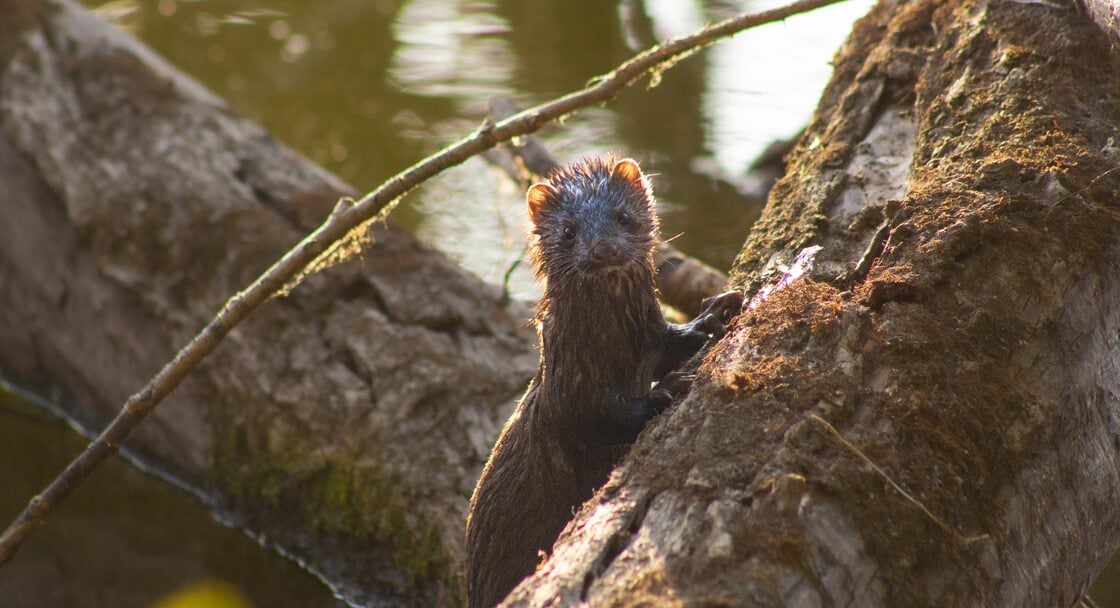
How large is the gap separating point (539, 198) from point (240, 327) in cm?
247

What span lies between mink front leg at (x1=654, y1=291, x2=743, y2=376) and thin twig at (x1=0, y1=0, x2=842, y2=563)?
49.7 inches

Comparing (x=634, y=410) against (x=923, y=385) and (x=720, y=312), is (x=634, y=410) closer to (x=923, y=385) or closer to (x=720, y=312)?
(x=720, y=312)

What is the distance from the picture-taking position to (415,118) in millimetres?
11406

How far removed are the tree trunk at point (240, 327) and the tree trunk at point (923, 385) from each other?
7.90 ft

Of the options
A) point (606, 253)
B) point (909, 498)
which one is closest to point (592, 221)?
point (606, 253)

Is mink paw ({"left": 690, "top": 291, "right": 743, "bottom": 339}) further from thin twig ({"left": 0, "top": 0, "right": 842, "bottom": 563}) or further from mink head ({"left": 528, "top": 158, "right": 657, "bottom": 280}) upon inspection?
thin twig ({"left": 0, "top": 0, "right": 842, "bottom": 563})

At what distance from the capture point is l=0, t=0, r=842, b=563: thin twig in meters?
5.10

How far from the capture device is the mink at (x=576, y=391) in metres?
4.50

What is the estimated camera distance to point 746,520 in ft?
10.5

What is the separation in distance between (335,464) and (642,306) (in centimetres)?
246

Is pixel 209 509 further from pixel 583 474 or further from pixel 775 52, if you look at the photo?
pixel 775 52

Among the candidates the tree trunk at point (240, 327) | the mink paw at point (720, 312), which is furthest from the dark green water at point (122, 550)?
the mink paw at point (720, 312)

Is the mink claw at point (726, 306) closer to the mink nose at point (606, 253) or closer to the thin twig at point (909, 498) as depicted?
the mink nose at point (606, 253)

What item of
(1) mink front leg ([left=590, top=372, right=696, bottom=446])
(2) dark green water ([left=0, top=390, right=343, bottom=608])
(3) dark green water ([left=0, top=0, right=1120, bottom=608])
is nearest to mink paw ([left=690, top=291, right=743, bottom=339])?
(1) mink front leg ([left=590, top=372, right=696, bottom=446])
